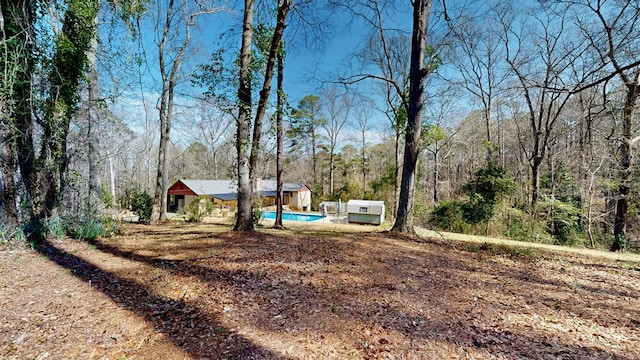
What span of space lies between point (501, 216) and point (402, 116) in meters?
6.69

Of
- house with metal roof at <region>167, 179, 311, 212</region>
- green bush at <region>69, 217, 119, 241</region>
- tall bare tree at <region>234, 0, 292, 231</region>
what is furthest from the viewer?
A: house with metal roof at <region>167, 179, 311, 212</region>

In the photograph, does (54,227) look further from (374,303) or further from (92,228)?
(374,303)

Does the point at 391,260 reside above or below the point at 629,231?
above

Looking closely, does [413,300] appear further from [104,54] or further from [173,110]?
[173,110]

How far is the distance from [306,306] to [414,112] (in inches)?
222

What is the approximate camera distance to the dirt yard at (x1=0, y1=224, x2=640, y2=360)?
2025 mm

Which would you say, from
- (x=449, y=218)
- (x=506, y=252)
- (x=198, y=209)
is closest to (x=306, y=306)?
(x=506, y=252)

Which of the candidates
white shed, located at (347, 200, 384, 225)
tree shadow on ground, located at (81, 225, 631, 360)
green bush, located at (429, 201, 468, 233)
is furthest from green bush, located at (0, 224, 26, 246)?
white shed, located at (347, 200, 384, 225)

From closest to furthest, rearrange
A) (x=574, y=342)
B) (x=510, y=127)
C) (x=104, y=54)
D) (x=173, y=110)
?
(x=574, y=342), (x=104, y=54), (x=173, y=110), (x=510, y=127)

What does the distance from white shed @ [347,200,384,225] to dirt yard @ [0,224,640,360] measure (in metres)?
11.7

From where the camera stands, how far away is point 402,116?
866 cm

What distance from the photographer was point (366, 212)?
54.0ft

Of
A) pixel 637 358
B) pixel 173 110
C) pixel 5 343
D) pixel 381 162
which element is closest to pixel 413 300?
pixel 637 358

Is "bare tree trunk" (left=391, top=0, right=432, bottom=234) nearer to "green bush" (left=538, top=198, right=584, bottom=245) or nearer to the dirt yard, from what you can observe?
the dirt yard
